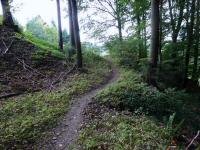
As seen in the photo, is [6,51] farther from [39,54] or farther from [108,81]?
[108,81]

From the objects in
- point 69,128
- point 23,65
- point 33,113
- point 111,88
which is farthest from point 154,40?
point 23,65

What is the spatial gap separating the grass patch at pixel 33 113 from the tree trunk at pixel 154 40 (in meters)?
3.09

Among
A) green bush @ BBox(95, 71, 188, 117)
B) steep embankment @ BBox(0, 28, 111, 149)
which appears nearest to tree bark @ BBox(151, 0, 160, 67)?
green bush @ BBox(95, 71, 188, 117)

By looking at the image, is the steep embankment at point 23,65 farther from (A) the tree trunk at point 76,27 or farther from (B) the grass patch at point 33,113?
(B) the grass patch at point 33,113

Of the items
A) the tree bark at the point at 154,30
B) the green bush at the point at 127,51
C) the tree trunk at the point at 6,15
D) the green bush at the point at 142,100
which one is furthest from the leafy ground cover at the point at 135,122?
the tree trunk at the point at 6,15

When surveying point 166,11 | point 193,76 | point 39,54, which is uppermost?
point 166,11

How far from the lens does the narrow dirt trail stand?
25.0 ft

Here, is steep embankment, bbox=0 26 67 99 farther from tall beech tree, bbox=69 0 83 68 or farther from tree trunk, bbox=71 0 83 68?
tall beech tree, bbox=69 0 83 68

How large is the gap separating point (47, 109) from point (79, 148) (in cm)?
304

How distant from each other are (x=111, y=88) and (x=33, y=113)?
3.80m

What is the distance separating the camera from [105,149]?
7.13m

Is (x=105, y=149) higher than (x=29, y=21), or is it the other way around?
(x=29, y=21)

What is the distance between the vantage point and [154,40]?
12820 millimetres

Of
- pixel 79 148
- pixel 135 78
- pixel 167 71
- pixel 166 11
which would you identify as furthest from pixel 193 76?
pixel 79 148
